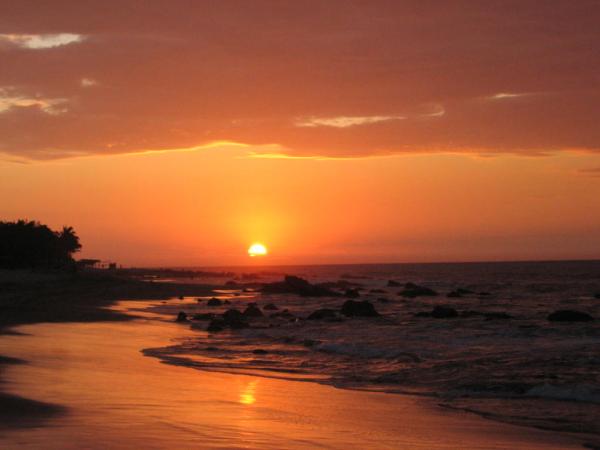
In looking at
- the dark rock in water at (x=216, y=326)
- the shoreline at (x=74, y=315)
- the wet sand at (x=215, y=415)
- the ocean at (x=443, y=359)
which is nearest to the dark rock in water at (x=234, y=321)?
the dark rock in water at (x=216, y=326)

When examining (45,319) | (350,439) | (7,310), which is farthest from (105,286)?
(350,439)

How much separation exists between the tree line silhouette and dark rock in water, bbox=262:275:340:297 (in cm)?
3268

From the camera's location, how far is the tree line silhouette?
304 feet

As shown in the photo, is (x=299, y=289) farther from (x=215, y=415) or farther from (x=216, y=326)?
(x=215, y=415)

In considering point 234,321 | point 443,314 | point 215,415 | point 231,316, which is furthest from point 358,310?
point 215,415

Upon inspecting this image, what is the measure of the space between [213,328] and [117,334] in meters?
5.62

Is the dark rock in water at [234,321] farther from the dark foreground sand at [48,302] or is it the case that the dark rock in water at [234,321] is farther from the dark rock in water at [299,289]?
the dark rock in water at [299,289]

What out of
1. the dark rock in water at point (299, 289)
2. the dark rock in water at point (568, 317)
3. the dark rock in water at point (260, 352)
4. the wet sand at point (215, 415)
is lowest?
the dark rock in water at point (299, 289)

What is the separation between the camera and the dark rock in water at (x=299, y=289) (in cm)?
7284

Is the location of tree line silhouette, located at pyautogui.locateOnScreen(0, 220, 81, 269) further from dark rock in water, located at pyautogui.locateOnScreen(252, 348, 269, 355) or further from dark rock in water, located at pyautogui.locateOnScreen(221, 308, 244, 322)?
dark rock in water, located at pyautogui.locateOnScreen(252, 348, 269, 355)

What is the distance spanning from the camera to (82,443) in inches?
364

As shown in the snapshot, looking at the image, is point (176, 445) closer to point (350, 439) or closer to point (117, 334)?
point (350, 439)

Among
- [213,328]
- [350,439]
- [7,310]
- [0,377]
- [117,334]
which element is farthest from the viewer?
[7,310]

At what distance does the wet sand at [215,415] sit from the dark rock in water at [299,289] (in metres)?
54.0
